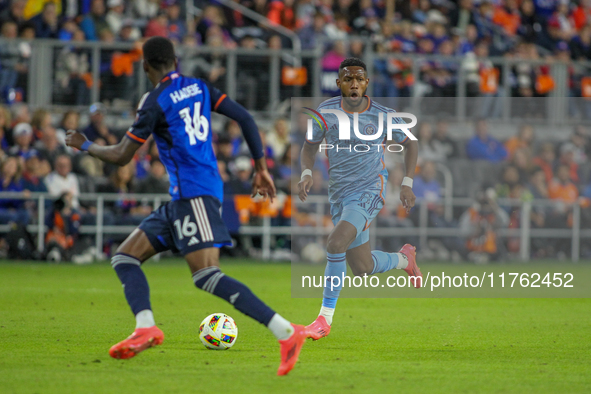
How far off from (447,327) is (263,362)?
2731mm

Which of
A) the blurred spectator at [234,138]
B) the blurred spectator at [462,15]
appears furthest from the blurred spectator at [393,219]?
the blurred spectator at [462,15]

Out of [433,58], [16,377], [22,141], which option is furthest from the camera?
[433,58]

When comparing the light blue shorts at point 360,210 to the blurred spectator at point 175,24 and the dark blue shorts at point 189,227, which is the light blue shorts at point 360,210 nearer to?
the dark blue shorts at point 189,227

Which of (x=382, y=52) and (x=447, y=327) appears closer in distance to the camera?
(x=447, y=327)

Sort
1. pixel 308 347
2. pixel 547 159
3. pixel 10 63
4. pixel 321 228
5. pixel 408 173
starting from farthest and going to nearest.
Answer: pixel 10 63 → pixel 547 159 → pixel 321 228 → pixel 408 173 → pixel 308 347

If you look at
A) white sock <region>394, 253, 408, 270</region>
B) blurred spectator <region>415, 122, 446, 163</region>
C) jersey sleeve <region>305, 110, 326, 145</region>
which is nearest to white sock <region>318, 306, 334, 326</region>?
white sock <region>394, 253, 408, 270</region>

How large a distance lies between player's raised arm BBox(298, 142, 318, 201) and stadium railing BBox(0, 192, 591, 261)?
18.5 ft

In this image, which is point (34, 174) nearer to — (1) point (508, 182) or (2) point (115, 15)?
(2) point (115, 15)

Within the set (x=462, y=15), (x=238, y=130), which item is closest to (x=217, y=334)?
(x=238, y=130)

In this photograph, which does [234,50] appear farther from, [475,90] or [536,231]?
[536,231]

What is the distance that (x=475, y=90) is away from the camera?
17.3 m

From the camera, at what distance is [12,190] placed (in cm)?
1487

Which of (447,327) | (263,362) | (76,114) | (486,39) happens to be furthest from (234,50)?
(263,362)

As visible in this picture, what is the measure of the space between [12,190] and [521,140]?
29.9ft
